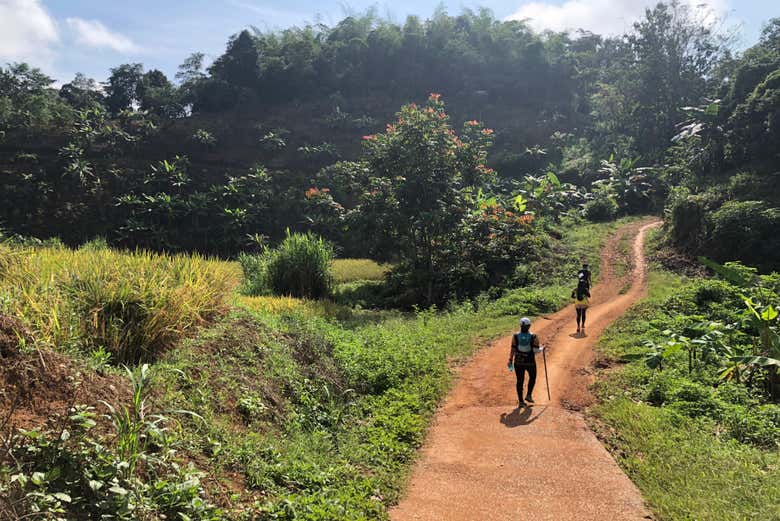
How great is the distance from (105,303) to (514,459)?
19.0 ft

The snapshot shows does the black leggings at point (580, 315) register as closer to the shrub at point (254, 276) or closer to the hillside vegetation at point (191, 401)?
the hillside vegetation at point (191, 401)

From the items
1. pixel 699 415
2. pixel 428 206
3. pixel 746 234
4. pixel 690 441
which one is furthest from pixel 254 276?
pixel 746 234

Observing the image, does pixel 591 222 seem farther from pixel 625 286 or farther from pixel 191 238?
pixel 191 238

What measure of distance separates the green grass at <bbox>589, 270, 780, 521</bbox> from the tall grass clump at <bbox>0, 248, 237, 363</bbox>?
20.9 ft

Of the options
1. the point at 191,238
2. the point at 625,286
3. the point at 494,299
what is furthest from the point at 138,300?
the point at 191,238

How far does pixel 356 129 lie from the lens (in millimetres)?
41375

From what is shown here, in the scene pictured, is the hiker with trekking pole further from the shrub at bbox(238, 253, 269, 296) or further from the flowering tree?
the shrub at bbox(238, 253, 269, 296)

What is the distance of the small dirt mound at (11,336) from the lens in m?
4.50

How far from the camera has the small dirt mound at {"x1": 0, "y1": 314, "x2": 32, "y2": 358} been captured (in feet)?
14.8

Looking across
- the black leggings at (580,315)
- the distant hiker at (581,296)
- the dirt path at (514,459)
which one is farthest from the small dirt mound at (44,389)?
the black leggings at (580,315)

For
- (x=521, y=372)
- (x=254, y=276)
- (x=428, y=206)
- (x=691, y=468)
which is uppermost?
(x=428, y=206)

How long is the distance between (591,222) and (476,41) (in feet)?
102

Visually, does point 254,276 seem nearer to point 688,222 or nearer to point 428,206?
point 428,206

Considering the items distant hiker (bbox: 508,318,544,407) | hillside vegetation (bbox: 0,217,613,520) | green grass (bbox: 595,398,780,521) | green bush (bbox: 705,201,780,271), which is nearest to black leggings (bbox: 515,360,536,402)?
distant hiker (bbox: 508,318,544,407)
